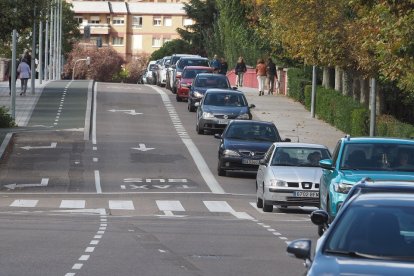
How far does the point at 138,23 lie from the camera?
172 m

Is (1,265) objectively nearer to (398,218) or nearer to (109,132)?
(398,218)

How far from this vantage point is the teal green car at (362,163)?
70.8 feet

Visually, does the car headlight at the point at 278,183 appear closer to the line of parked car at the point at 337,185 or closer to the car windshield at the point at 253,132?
the line of parked car at the point at 337,185

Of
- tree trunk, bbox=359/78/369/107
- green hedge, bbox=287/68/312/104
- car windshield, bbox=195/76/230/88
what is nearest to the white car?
tree trunk, bbox=359/78/369/107

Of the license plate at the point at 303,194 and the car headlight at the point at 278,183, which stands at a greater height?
the car headlight at the point at 278,183

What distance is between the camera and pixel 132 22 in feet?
563

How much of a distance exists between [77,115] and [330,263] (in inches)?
1780

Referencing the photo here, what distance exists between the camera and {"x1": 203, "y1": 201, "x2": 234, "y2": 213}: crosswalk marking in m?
29.4

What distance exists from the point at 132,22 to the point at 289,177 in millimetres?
144006

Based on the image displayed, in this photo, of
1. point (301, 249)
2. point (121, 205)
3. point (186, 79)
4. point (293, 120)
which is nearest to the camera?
point (301, 249)

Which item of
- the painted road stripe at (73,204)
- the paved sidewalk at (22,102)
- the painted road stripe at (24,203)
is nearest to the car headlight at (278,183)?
the painted road stripe at (73,204)

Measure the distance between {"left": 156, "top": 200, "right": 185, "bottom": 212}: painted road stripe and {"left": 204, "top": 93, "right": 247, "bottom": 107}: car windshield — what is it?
18652 mm

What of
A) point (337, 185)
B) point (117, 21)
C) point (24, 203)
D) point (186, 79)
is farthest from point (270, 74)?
point (117, 21)

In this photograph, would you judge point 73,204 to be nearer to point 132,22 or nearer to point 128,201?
point 128,201
